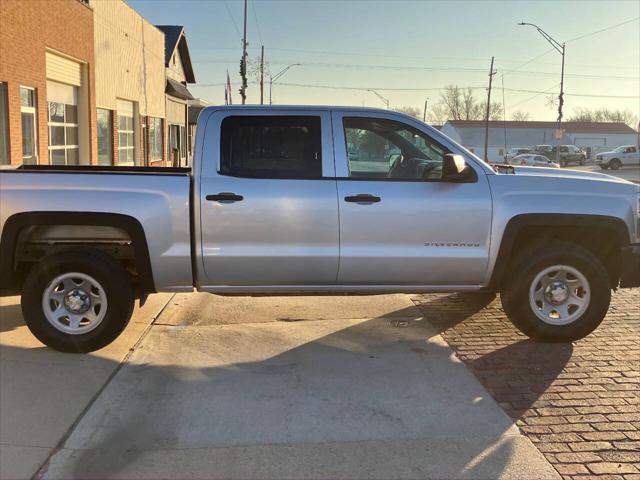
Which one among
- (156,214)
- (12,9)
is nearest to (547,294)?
(156,214)

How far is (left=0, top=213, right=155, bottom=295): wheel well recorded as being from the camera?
15.7 ft

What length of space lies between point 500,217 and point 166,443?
3.14 m

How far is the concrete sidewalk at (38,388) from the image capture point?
347cm

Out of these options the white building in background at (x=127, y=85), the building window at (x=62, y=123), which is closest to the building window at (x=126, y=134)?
the white building in background at (x=127, y=85)

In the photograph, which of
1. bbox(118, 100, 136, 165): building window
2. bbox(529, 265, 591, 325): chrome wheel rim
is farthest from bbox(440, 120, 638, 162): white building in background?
bbox(529, 265, 591, 325): chrome wheel rim

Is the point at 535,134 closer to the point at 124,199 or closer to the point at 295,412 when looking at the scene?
the point at 124,199

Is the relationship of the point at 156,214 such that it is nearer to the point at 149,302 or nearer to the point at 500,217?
the point at 149,302

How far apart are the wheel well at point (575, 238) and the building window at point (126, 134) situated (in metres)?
18.9

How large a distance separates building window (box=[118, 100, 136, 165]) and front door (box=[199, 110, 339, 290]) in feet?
59.0

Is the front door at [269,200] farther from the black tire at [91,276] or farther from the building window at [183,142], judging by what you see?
the building window at [183,142]

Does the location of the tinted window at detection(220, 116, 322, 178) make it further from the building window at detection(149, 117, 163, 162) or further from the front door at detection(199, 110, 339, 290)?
the building window at detection(149, 117, 163, 162)

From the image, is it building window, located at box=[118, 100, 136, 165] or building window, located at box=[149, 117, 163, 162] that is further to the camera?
building window, located at box=[149, 117, 163, 162]

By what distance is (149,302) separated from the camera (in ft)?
22.0

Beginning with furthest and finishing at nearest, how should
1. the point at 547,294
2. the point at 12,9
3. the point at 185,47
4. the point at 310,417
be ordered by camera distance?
the point at 185,47 < the point at 12,9 < the point at 547,294 < the point at 310,417
